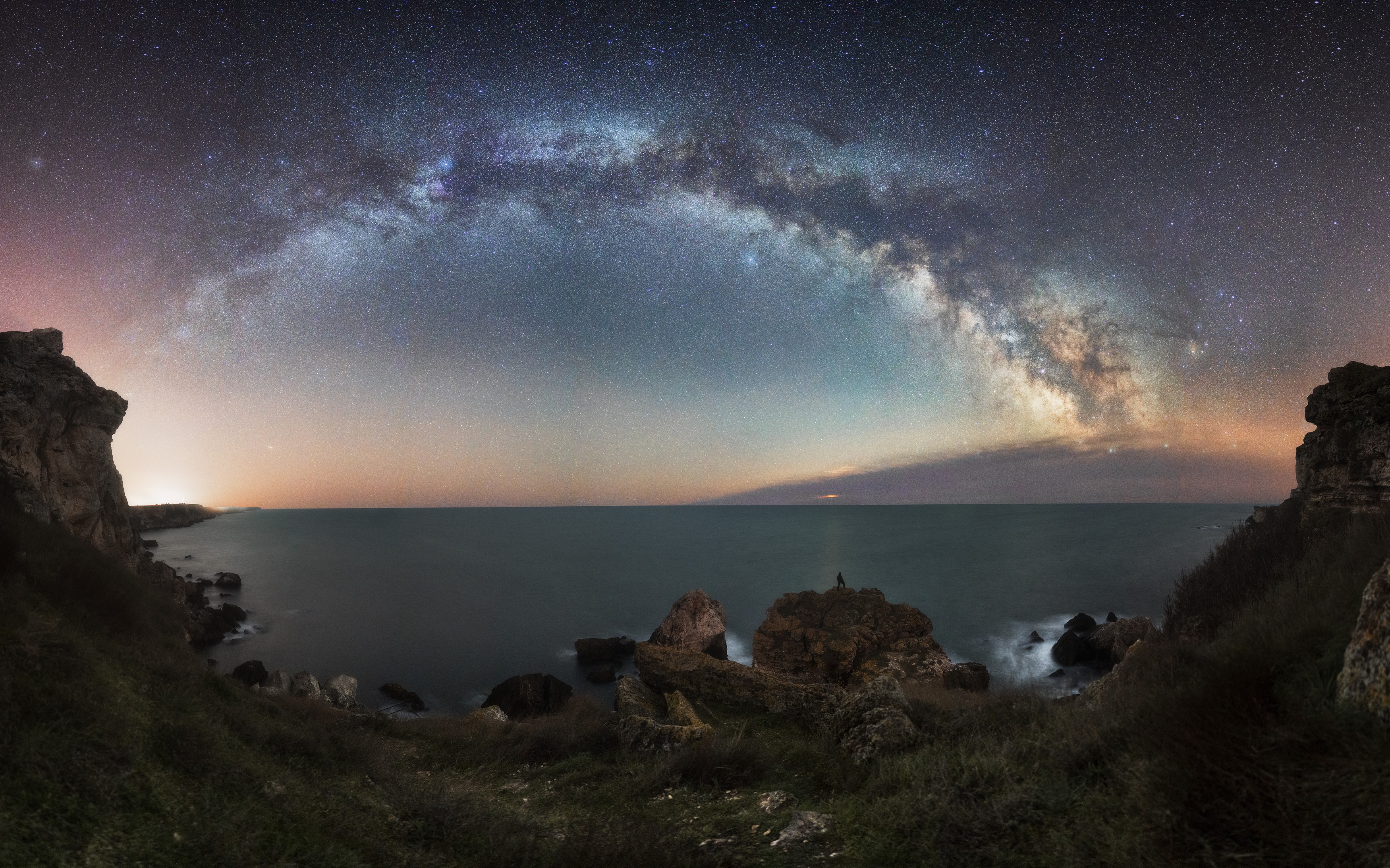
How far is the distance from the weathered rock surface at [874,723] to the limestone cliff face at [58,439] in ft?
61.6

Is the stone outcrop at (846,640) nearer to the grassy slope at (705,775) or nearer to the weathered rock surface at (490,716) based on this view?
the weathered rock surface at (490,716)

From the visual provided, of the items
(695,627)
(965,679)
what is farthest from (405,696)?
(965,679)

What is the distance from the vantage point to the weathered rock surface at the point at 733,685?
41.9ft

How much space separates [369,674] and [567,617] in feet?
55.5

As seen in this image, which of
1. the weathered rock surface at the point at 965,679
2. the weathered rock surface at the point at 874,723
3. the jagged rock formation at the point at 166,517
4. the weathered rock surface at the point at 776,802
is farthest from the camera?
the jagged rock formation at the point at 166,517

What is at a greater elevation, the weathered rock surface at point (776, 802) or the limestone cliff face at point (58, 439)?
the limestone cliff face at point (58, 439)

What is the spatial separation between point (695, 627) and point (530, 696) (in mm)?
11321

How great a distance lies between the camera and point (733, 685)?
14.4 meters

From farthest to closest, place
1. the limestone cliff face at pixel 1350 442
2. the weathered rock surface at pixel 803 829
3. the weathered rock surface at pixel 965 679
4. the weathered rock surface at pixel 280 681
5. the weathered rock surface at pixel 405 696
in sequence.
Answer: the weathered rock surface at pixel 405 696 → the weathered rock surface at pixel 280 681 → the weathered rock surface at pixel 965 679 → the limestone cliff face at pixel 1350 442 → the weathered rock surface at pixel 803 829

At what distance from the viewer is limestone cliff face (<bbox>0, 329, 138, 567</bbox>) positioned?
13781 millimetres

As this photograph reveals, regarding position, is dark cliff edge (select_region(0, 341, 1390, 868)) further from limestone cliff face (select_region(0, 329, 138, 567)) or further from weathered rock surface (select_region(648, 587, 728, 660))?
weathered rock surface (select_region(648, 587, 728, 660))

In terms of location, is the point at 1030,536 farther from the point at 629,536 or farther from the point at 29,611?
the point at 29,611

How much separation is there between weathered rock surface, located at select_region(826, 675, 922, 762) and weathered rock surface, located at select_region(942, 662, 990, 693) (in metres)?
11.6

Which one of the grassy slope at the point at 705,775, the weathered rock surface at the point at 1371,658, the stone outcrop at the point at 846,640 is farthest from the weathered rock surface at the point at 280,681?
the weathered rock surface at the point at 1371,658
